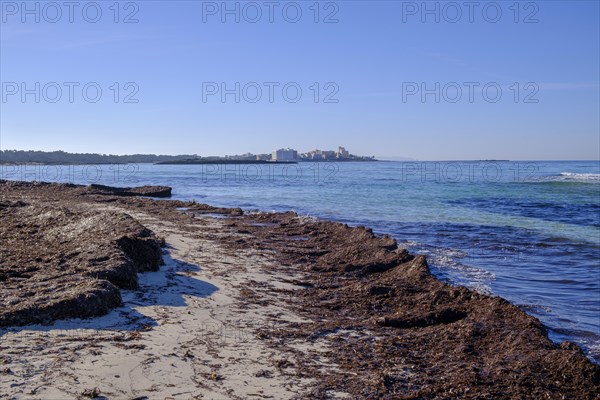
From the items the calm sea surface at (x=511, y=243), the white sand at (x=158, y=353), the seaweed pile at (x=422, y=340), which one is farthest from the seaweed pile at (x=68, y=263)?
the calm sea surface at (x=511, y=243)

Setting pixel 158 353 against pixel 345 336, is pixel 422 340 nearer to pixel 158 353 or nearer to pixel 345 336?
pixel 345 336

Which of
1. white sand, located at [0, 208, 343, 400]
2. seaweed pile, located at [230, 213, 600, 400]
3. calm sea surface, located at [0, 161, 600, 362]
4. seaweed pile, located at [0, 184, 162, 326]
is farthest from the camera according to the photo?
calm sea surface, located at [0, 161, 600, 362]

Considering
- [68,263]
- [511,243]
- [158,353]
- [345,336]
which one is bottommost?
[511,243]

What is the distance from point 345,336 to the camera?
5680mm

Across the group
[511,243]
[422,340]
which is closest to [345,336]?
[422,340]

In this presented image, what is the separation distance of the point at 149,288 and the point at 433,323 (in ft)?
11.1

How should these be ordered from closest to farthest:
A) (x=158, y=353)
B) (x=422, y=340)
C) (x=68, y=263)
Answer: (x=158, y=353), (x=422, y=340), (x=68, y=263)

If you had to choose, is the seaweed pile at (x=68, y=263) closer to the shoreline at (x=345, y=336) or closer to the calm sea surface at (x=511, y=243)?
the shoreline at (x=345, y=336)

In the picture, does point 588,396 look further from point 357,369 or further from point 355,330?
point 355,330

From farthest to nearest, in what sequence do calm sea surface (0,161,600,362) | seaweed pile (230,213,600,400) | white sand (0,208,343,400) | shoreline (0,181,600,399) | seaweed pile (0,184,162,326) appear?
calm sea surface (0,161,600,362) → seaweed pile (0,184,162,326) → seaweed pile (230,213,600,400) → shoreline (0,181,600,399) → white sand (0,208,343,400)

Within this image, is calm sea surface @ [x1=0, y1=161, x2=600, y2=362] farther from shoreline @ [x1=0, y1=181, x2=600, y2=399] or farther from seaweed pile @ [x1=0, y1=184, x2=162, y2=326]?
seaweed pile @ [x1=0, y1=184, x2=162, y2=326]

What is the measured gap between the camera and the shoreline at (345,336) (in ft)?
14.2

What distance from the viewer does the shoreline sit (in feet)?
14.2

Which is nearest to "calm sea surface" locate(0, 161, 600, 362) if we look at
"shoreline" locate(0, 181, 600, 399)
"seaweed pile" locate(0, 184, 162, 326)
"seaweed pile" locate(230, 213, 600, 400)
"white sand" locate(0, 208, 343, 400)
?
"seaweed pile" locate(230, 213, 600, 400)
